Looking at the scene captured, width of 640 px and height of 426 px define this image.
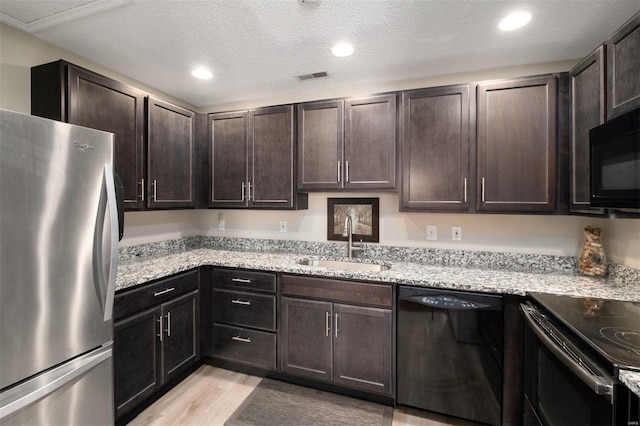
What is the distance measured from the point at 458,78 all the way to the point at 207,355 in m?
3.27

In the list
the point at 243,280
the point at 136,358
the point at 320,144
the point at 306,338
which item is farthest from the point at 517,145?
the point at 136,358

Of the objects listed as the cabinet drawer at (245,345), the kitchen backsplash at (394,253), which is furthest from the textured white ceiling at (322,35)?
the cabinet drawer at (245,345)

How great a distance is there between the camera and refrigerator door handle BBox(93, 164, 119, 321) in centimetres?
155

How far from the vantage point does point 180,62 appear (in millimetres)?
2336

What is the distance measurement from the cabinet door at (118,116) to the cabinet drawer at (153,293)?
0.65 m

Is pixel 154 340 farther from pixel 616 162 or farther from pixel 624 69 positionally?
pixel 624 69

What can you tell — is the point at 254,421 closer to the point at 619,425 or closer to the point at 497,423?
the point at 497,423

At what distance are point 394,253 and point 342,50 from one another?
1.73 metres

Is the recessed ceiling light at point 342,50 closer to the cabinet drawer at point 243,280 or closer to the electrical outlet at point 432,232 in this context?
the electrical outlet at point 432,232

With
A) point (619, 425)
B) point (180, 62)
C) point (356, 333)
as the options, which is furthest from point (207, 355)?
point (619, 425)

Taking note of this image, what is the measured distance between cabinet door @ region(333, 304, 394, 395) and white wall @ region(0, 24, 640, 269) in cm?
83

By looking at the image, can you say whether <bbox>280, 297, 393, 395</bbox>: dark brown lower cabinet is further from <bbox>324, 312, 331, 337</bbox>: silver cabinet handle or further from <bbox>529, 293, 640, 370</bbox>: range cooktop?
<bbox>529, 293, 640, 370</bbox>: range cooktop

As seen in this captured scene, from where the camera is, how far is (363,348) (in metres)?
2.19

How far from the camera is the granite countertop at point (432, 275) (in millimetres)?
1853
